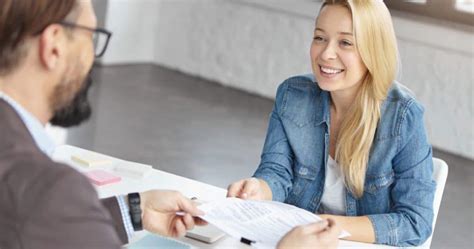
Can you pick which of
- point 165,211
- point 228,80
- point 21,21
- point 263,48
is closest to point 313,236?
point 165,211

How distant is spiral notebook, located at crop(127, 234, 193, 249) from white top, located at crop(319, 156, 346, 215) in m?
0.68

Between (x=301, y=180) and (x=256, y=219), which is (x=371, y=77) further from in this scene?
(x=256, y=219)

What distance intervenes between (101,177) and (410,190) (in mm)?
891

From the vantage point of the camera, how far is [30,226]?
1.52 metres

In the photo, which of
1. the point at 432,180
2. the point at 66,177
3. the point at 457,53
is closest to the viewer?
the point at 66,177

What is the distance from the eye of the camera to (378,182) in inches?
108

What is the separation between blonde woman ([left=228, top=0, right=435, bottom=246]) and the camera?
8.86 feet


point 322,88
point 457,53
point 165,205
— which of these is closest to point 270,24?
point 457,53

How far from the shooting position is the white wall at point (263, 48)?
274 inches

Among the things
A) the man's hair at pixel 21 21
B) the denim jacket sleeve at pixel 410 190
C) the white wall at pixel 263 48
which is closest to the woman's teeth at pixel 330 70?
the denim jacket sleeve at pixel 410 190

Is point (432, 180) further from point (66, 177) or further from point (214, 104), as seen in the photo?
point (214, 104)

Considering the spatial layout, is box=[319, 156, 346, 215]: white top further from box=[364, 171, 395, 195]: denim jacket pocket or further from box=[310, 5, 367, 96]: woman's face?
box=[310, 5, 367, 96]: woman's face

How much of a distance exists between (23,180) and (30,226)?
0.08m

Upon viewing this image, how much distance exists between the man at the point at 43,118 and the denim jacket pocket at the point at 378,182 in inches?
46.4
